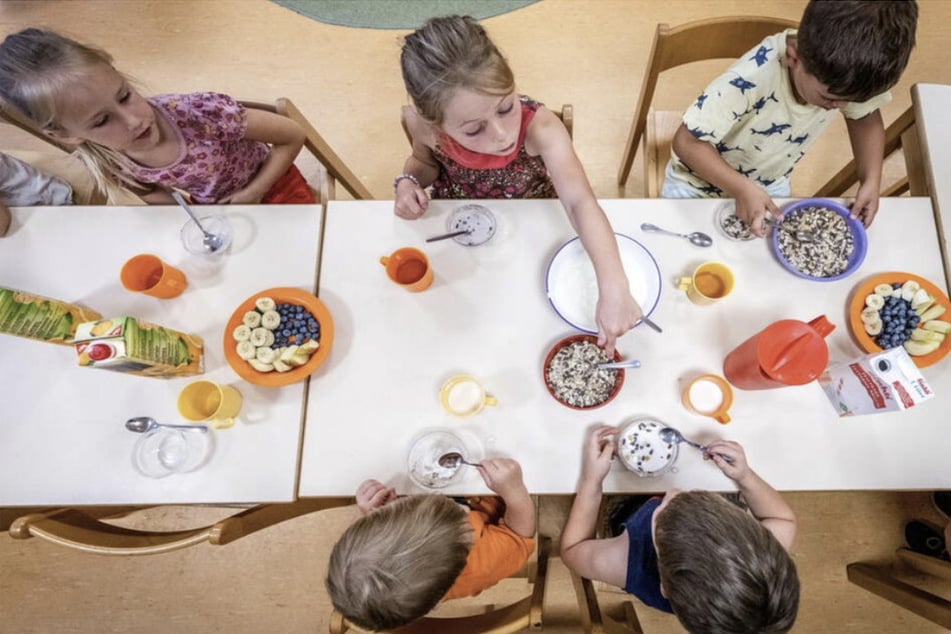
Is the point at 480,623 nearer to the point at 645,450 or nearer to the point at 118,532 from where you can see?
the point at 645,450

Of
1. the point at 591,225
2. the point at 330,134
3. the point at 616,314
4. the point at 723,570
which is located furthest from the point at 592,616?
the point at 330,134

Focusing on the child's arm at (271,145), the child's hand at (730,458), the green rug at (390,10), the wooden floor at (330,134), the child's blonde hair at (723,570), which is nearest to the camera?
the child's blonde hair at (723,570)

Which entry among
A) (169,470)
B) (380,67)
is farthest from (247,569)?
(380,67)

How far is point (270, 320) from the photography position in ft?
3.36

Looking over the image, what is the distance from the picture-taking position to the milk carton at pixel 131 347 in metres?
0.88

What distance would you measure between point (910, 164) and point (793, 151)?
26 centimetres

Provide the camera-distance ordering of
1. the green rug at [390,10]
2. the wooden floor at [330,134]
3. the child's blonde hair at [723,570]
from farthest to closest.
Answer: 1. the green rug at [390,10]
2. the wooden floor at [330,134]
3. the child's blonde hair at [723,570]

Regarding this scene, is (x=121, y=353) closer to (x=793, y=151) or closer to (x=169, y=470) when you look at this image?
(x=169, y=470)

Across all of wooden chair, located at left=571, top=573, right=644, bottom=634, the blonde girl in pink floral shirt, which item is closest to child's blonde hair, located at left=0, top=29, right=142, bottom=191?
the blonde girl in pink floral shirt

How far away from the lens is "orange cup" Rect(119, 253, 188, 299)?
108 cm

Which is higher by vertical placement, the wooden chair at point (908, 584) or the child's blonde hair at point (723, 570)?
the child's blonde hair at point (723, 570)

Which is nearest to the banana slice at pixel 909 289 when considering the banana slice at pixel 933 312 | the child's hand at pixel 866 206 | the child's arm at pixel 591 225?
the banana slice at pixel 933 312

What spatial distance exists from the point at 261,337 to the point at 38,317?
14.1 inches

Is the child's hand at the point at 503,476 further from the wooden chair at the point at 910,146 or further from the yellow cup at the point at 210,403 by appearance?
the wooden chair at the point at 910,146
